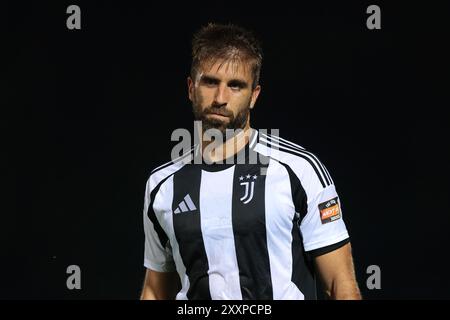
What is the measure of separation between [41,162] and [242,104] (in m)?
1.66

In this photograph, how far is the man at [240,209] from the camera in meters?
2.97

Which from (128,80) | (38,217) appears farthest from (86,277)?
(128,80)

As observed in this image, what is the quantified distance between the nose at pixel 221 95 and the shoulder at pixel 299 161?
21 centimetres

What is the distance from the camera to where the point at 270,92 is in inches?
173

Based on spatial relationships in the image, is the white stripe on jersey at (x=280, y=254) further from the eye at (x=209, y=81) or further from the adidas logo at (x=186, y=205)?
the eye at (x=209, y=81)

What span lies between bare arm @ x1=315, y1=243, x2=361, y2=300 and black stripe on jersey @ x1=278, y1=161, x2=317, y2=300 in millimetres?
49

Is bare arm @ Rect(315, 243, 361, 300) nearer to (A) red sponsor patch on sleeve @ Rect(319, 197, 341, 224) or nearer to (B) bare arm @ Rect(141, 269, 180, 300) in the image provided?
(A) red sponsor patch on sleeve @ Rect(319, 197, 341, 224)

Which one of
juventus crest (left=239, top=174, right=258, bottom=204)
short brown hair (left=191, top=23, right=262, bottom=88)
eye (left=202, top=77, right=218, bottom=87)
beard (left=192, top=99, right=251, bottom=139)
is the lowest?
juventus crest (left=239, top=174, right=258, bottom=204)

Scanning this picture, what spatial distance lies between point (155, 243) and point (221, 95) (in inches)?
21.9

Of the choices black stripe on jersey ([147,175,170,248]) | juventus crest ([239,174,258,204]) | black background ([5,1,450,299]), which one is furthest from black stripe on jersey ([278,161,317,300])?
black background ([5,1,450,299])

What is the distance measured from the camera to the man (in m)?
2.97

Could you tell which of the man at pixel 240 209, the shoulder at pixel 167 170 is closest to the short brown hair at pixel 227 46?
the man at pixel 240 209

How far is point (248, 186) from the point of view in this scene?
10.1 feet

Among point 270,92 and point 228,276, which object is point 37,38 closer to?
point 270,92
